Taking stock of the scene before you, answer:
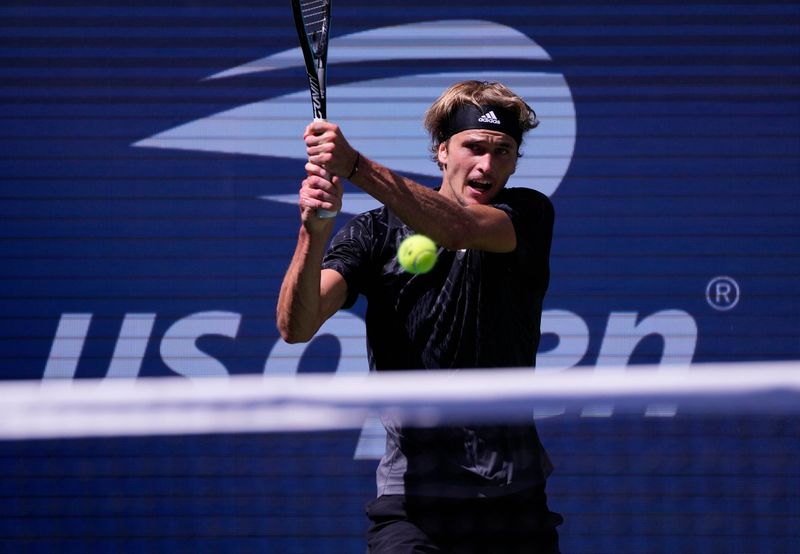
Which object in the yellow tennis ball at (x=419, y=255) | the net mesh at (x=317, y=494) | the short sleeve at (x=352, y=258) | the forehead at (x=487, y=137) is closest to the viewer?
the yellow tennis ball at (x=419, y=255)

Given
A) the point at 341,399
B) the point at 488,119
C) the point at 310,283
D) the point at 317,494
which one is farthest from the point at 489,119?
the point at 317,494

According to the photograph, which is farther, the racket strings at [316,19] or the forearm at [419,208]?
the racket strings at [316,19]

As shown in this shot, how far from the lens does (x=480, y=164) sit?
3.08m

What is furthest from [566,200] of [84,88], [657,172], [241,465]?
[84,88]

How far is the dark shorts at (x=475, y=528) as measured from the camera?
2.66 metres

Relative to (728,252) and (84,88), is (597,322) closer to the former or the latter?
(728,252)

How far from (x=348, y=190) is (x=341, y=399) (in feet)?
11.8

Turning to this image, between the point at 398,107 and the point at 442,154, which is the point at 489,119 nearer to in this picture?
the point at 442,154

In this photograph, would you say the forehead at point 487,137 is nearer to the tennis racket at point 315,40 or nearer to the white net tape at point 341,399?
the tennis racket at point 315,40

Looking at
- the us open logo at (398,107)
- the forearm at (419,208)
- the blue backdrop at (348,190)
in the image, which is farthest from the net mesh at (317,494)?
the forearm at (419,208)

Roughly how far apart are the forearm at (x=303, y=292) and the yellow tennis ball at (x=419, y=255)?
0.74ft

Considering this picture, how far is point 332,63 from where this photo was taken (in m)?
5.73

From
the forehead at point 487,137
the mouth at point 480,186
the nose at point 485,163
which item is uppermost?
the forehead at point 487,137

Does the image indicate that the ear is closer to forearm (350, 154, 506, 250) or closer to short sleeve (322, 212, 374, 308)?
short sleeve (322, 212, 374, 308)
